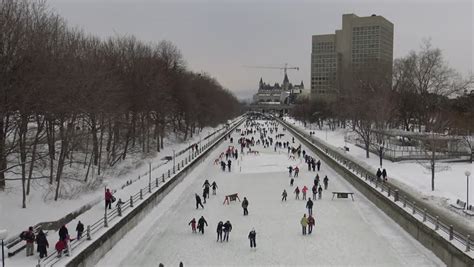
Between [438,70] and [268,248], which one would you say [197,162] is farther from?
[438,70]

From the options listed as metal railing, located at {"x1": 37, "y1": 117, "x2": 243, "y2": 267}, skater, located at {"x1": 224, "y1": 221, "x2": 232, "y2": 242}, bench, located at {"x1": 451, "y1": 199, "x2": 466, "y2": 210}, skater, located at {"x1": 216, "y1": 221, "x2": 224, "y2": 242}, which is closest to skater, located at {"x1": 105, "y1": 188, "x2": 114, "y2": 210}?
metal railing, located at {"x1": 37, "y1": 117, "x2": 243, "y2": 267}

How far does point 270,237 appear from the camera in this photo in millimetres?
20531

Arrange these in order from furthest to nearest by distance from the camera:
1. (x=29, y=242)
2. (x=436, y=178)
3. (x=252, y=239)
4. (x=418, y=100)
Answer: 1. (x=418, y=100)
2. (x=436, y=178)
3. (x=252, y=239)
4. (x=29, y=242)

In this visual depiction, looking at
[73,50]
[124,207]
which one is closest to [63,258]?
[124,207]

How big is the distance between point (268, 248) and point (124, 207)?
770 cm

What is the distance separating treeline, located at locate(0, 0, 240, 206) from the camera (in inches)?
847

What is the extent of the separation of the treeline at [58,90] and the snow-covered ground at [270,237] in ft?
19.8

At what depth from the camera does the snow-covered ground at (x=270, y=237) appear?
1770cm

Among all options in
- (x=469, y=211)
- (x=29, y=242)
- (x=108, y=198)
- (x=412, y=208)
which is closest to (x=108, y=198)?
(x=108, y=198)

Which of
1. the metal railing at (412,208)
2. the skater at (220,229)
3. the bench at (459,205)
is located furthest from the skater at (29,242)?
the bench at (459,205)

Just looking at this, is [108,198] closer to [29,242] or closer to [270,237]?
[29,242]

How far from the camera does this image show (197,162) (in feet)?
148

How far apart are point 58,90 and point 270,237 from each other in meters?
13.0

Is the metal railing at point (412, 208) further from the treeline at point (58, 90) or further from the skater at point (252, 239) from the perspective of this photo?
the treeline at point (58, 90)
